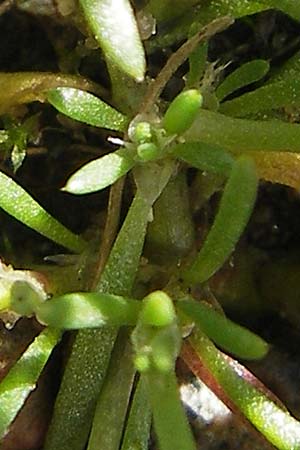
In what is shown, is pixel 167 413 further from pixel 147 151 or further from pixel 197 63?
pixel 197 63

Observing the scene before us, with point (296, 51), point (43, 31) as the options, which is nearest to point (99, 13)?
point (43, 31)

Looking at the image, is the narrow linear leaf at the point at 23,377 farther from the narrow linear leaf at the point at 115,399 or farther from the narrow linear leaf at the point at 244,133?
the narrow linear leaf at the point at 244,133

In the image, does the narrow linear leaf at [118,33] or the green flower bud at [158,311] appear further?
the narrow linear leaf at [118,33]

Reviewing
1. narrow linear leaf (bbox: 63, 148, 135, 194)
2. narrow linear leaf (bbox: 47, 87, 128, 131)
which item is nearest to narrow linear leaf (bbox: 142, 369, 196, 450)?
narrow linear leaf (bbox: 63, 148, 135, 194)

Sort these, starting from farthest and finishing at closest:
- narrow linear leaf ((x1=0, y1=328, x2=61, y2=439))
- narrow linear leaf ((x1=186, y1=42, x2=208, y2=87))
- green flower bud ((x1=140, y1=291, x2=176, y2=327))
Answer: narrow linear leaf ((x1=186, y1=42, x2=208, y2=87))
narrow linear leaf ((x1=0, y1=328, x2=61, y2=439))
green flower bud ((x1=140, y1=291, x2=176, y2=327))

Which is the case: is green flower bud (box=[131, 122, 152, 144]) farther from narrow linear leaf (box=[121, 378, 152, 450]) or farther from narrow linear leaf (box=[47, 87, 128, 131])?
narrow linear leaf (box=[121, 378, 152, 450])

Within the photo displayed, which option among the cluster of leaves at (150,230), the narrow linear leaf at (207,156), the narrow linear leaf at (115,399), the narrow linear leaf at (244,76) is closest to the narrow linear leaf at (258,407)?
the cluster of leaves at (150,230)

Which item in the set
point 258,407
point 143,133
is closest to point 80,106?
point 143,133
